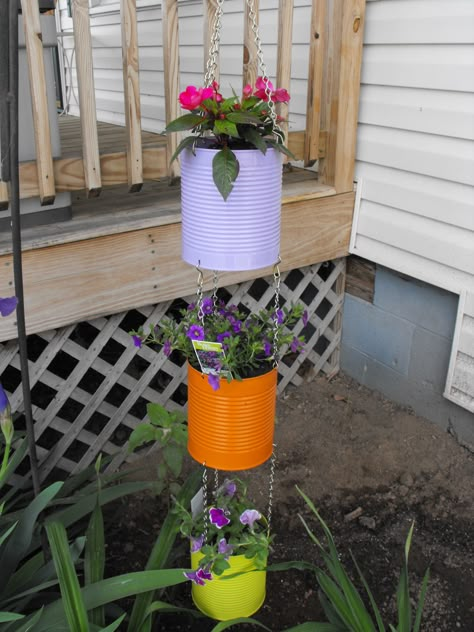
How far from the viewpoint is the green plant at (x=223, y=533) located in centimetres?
168

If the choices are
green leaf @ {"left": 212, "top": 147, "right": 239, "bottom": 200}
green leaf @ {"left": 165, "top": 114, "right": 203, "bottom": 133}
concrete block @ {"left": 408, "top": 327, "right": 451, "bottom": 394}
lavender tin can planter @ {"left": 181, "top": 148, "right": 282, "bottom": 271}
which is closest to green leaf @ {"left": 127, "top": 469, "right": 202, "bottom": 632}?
lavender tin can planter @ {"left": 181, "top": 148, "right": 282, "bottom": 271}

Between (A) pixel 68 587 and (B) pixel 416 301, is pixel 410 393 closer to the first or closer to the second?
(B) pixel 416 301

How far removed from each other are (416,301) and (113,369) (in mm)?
1326

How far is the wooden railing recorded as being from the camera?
2.07 m

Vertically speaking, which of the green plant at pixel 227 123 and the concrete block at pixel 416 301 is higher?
the green plant at pixel 227 123

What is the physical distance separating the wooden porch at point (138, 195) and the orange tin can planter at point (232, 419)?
806mm

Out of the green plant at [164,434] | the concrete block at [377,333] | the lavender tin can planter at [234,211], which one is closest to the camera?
the lavender tin can planter at [234,211]

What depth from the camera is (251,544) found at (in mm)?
1740

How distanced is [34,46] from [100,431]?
5.10 ft

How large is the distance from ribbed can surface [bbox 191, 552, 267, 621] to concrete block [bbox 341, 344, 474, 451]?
1.24 metres

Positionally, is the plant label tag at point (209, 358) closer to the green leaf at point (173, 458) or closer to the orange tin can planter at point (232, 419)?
the orange tin can planter at point (232, 419)

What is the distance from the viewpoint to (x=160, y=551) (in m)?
1.76

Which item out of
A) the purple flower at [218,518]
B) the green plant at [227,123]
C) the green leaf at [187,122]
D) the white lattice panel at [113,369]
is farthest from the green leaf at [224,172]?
the white lattice panel at [113,369]

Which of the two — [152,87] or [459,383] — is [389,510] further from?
[152,87]
